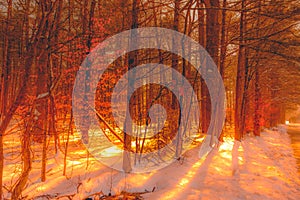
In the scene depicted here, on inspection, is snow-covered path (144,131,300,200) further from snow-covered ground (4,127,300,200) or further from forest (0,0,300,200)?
forest (0,0,300,200)

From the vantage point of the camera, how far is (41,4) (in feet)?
8.85

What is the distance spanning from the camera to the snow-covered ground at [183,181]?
205 inches

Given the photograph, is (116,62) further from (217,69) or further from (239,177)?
(239,177)

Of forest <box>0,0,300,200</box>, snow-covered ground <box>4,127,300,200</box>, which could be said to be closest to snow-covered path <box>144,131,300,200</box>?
snow-covered ground <box>4,127,300,200</box>

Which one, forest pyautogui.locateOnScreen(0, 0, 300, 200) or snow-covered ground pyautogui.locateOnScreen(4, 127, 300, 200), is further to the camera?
forest pyautogui.locateOnScreen(0, 0, 300, 200)

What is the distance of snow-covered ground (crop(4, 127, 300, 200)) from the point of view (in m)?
5.20

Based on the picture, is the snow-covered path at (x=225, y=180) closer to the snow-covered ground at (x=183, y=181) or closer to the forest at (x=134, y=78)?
the snow-covered ground at (x=183, y=181)

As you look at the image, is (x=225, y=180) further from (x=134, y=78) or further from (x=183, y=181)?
(x=134, y=78)

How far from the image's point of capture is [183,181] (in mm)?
5941

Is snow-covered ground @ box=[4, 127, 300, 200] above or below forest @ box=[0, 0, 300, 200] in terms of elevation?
below

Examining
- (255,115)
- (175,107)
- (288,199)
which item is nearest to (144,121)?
(175,107)

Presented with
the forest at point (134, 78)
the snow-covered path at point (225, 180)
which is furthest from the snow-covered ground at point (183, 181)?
the forest at point (134, 78)

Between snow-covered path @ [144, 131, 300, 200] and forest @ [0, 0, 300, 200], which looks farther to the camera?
forest @ [0, 0, 300, 200]

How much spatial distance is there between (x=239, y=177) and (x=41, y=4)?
249 inches
